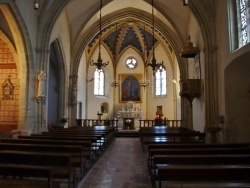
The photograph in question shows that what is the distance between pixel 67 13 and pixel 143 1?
5081 mm

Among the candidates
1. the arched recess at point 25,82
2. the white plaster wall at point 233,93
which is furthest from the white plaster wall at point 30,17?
the white plaster wall at point 233,93

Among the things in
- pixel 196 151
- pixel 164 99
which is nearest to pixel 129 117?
pixel 164 99

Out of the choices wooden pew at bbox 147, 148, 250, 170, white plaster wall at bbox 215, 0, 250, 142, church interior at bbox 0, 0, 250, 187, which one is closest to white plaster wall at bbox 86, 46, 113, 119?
church interior at bbox 0, 0, 250, 187

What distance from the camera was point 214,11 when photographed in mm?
11688

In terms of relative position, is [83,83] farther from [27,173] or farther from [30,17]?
[27,173]

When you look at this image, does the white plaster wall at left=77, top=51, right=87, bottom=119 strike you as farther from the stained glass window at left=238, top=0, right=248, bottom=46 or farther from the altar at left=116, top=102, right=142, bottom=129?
the stained glass window at left=238, top=0, right=248, bottom=46

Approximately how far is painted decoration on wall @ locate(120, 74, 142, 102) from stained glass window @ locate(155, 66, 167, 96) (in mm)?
1815

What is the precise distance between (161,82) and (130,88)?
3205 millimetres

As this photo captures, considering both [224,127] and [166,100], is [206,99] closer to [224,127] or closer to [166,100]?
[224,127]

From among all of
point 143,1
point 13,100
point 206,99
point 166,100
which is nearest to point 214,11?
point 206,99

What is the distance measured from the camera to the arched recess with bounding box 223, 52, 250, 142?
9703mm

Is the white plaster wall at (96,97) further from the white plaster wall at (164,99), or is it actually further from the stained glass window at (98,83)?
the white plaster wall at (164,99)

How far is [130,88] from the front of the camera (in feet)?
84.5

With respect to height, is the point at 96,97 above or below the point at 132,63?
below
